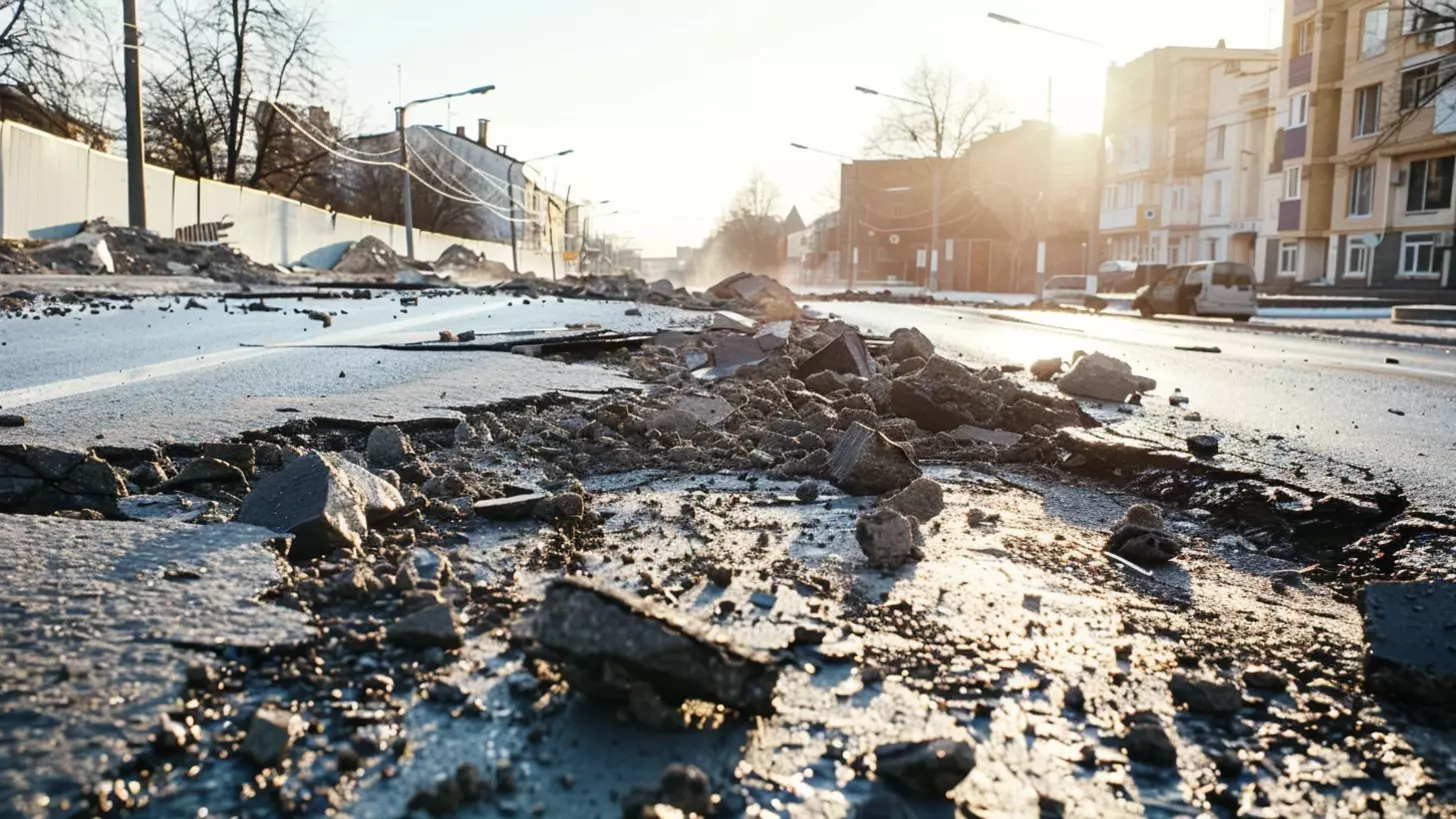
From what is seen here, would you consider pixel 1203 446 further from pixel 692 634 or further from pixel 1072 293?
pixel 1072 293

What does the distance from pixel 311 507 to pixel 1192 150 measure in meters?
55.5

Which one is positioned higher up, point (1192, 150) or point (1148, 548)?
point (1192, 150)

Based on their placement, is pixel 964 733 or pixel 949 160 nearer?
pixel 964 733

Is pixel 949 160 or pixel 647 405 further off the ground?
pixel 949 160

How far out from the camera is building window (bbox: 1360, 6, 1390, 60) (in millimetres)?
34656

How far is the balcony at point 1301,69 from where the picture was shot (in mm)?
38062

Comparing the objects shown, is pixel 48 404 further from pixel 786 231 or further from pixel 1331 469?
pixel 786 231

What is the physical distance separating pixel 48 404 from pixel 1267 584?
4249 millimetres


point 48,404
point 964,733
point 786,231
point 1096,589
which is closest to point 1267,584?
point 1096,589

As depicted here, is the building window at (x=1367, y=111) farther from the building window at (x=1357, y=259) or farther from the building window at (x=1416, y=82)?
the building window at (x=1357, y=259)

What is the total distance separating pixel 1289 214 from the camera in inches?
1549

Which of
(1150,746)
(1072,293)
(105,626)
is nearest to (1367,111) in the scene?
(1072,293)

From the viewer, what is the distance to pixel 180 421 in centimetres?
385

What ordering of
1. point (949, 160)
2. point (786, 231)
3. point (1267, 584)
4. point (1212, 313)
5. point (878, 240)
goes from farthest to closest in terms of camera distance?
point (786, 231), point (878, 240), point (949, 160), point (1212, 313), point (1267, 584)
